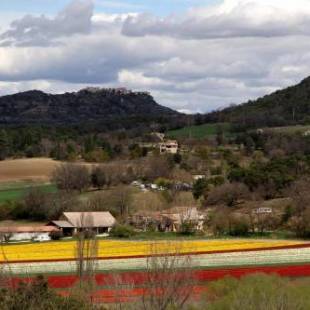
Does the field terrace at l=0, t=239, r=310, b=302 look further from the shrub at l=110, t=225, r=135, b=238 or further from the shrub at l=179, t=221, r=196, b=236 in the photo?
the shrub at l=179, t=221, r=196, b=236

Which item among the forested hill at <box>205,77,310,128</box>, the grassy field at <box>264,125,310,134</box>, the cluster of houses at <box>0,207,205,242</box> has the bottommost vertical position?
the cluster of houses at <box>0,207,205,242</box>

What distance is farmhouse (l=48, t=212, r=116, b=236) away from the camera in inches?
2697

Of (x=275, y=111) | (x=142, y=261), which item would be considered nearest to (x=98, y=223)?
(x=142, y=261)

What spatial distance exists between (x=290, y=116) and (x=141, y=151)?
43039 millimetres

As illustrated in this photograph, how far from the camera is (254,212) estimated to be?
237 ft

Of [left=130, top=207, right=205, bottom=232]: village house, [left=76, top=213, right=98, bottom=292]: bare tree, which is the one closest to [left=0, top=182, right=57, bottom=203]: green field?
[left=130, top=207, right=205, bottom=232]: village house

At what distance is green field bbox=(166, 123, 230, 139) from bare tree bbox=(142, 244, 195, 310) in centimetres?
11802

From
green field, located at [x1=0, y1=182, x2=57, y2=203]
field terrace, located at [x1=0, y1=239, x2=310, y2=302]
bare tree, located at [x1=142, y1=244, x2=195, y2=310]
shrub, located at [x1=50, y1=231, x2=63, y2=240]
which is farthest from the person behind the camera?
green field, located at [x1=0, y1=182, x2=57, y2=203]

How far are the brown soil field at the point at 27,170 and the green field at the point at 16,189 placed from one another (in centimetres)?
189

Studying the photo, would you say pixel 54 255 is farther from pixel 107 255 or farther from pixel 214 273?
pixel 214 273

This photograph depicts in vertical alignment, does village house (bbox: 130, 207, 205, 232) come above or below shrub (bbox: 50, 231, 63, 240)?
above

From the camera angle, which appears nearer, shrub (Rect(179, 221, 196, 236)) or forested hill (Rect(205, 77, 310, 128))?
shrub (Rect(179, 221, 196, 236))

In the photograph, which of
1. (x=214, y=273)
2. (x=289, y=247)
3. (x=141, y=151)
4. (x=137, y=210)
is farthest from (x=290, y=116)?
(x=214, y=273)

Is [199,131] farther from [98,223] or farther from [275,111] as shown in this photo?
[98,223]
